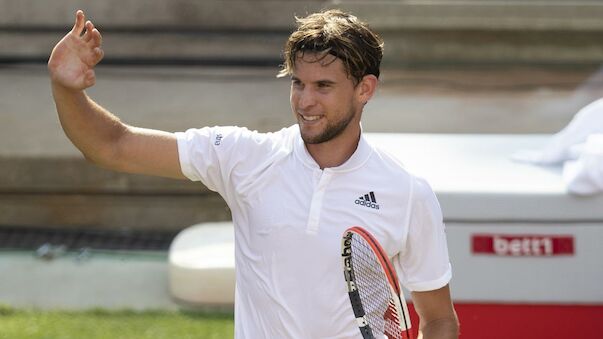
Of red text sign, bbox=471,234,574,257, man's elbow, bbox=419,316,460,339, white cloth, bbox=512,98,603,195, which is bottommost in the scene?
red text sign, bbox=471,234,574,257

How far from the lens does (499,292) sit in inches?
187

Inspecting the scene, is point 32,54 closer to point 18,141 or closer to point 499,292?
point 18,141

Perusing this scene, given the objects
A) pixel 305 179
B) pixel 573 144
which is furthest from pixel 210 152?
pixel 573 144

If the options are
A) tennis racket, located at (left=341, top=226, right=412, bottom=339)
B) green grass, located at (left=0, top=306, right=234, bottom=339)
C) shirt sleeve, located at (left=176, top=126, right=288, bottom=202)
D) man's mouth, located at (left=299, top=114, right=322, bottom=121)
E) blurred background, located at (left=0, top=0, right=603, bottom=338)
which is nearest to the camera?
tennis racket, located at (left=341, top=226, right=412, bottom=339)

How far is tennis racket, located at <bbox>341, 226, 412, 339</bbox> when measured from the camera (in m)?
2.98

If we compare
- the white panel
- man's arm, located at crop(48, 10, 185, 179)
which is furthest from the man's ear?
the white panel

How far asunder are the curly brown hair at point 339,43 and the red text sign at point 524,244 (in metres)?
1.70

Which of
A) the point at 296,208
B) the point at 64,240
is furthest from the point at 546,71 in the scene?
the point at 296,208

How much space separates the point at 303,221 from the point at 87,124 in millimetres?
586

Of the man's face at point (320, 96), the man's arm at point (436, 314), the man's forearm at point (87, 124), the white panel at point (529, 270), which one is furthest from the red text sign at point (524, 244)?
the man's forearm at point (87, 124)

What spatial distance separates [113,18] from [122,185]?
2089mm

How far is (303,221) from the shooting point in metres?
3.11

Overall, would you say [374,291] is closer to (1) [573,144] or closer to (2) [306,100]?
(2) [306,100]

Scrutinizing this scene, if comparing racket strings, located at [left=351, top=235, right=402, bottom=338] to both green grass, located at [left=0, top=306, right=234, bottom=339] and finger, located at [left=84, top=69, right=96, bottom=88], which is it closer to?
finger, located at [left=84, top=69, right=96, bottom=88]
